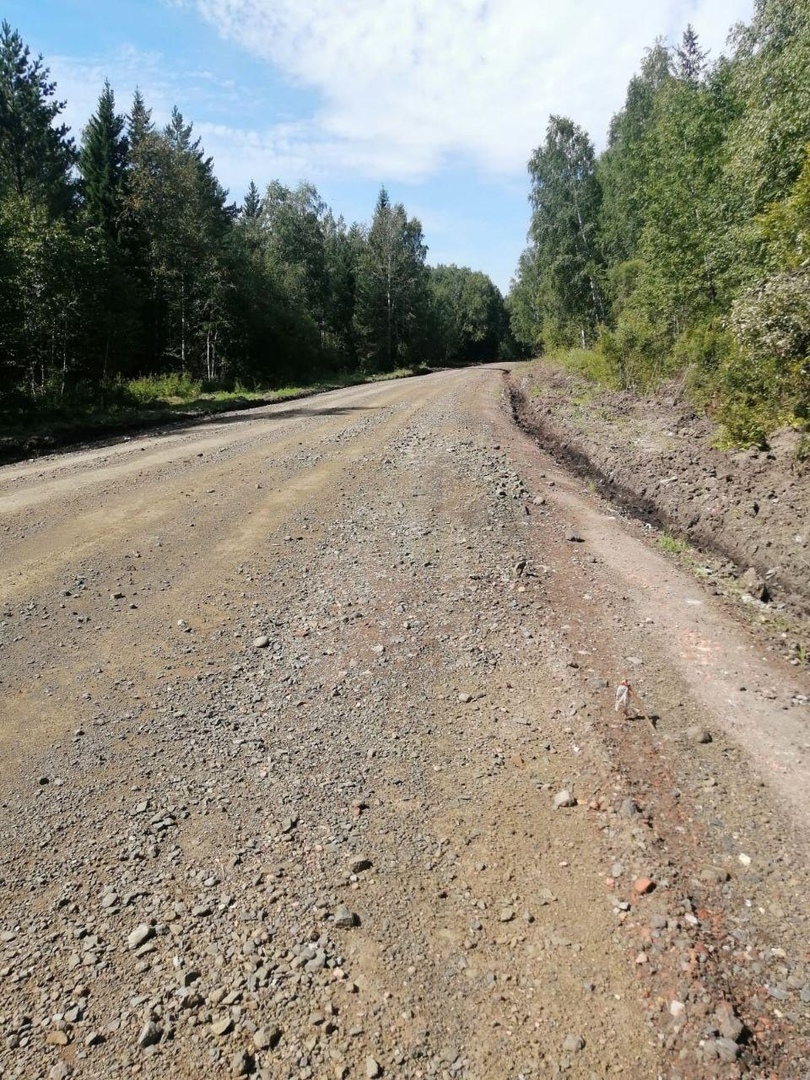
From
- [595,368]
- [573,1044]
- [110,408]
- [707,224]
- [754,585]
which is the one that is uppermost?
[707,224]

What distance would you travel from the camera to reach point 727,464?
10.3 meters

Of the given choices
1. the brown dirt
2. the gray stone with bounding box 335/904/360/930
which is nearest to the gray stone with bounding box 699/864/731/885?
the gray stone with bounding box 335/904/360/930

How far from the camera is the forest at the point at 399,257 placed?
11.2 metres

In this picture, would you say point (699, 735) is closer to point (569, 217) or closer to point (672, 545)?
point (672, 545)

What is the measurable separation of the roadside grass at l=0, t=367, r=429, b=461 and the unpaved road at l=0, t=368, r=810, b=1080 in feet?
30.5

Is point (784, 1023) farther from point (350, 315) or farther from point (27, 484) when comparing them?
point (350, 315)

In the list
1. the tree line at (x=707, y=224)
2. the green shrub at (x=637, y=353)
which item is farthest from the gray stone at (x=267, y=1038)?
the green shrub at (x=637, y=353)

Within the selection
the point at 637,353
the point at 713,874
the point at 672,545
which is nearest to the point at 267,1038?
the point at 713,874

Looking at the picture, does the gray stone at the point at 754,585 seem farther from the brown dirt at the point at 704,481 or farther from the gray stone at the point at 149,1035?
the gray stone at the point at 149,1035

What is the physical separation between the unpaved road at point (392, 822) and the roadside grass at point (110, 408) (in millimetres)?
9297

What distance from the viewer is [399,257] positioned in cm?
5022

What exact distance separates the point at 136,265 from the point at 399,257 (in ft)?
86.4

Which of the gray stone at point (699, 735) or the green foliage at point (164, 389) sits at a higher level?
the green foliage at point (164, 389)

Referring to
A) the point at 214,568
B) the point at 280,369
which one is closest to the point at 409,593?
the point at 214,568
